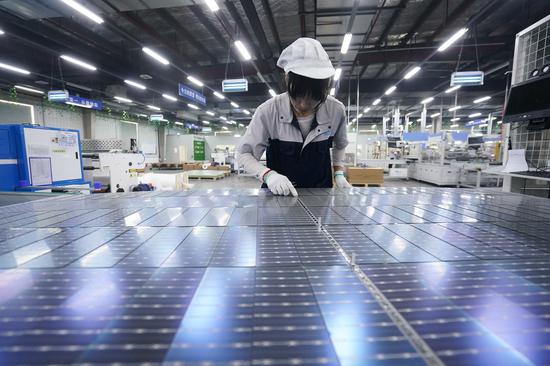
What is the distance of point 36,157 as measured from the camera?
11.2 feet

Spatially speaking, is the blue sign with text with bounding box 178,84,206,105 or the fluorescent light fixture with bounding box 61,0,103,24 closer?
the fluorescent light fixture with bounding box 61,0,103,24

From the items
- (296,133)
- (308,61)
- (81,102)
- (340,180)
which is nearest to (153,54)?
(81,102)

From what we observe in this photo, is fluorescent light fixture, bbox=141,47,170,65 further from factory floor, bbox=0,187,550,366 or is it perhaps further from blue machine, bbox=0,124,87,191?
factory floor, bbox=0,187,550,366

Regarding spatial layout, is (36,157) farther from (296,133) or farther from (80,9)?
(296,133)

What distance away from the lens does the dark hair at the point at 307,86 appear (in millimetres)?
1671

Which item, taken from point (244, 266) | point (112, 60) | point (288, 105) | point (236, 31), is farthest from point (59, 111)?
point (244, 266)

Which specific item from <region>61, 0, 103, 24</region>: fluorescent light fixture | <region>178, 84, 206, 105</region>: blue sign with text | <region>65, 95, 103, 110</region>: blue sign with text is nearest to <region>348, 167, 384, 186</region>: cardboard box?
<region>178, 84, 206, 105</region>: blue sign with text

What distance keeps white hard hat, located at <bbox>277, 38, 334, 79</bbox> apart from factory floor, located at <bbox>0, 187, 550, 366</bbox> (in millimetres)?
942

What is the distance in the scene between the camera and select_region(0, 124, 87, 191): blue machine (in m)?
3.13

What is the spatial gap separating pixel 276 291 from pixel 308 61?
4.83ft

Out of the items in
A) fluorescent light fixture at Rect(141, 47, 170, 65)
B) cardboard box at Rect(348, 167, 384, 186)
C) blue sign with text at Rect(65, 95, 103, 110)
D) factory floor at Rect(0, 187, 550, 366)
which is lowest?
cardboard box at Rect(348, 167, 384, 186)

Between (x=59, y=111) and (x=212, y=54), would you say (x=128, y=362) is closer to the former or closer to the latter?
(x=212, y=54)

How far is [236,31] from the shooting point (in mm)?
6562

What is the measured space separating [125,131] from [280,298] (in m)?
22.2
